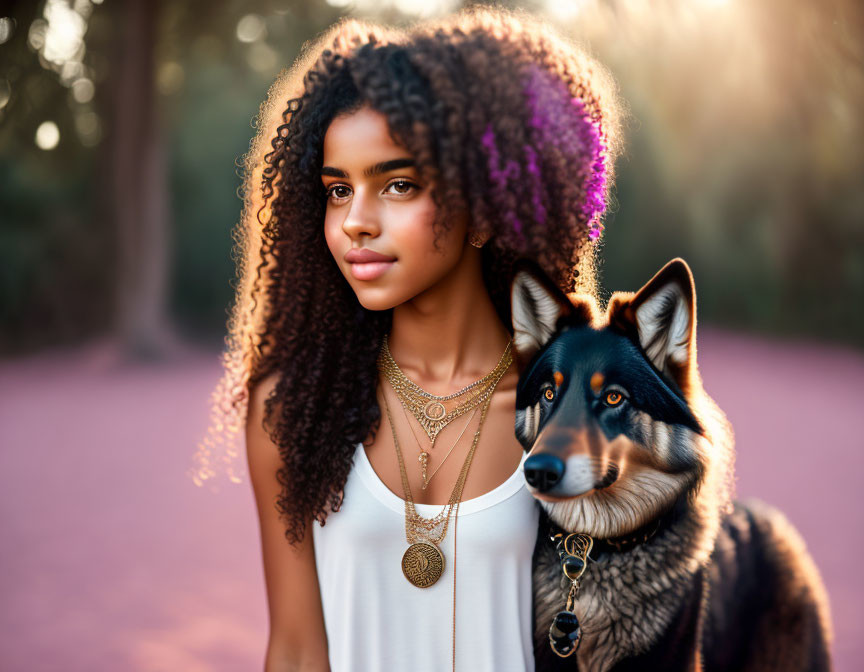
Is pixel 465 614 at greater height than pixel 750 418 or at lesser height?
lesser

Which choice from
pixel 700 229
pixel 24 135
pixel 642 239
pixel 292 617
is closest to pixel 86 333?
pixel 24 135

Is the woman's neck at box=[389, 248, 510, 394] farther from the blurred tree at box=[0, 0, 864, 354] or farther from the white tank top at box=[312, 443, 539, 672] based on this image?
the blurred tree at box=[0, 0, 864, 354]

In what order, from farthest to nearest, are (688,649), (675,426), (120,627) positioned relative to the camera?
(120,627), (688,649), (675,426)

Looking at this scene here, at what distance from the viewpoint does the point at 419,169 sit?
2129 millimetres

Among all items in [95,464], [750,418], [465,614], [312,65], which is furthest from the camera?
[750,418]

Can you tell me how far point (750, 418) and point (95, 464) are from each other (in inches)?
394

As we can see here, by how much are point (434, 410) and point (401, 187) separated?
71 centimetres

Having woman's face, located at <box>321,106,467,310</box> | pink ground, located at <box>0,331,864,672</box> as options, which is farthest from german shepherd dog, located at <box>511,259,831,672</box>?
pink ground, located at <box>0,331,864,672</box>

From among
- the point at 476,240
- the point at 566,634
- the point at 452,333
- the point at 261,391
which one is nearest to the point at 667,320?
the point at 476,240

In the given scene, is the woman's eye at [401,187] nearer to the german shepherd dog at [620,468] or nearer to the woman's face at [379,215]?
the woman's face at [379,215]

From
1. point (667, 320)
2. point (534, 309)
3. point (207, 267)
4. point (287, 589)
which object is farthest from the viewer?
point (207, 267)

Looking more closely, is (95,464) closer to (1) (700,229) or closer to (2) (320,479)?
(2) (320,479)

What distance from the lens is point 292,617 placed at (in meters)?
2.45

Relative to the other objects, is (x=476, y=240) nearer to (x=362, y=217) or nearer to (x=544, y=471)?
(x=362, y=217)
